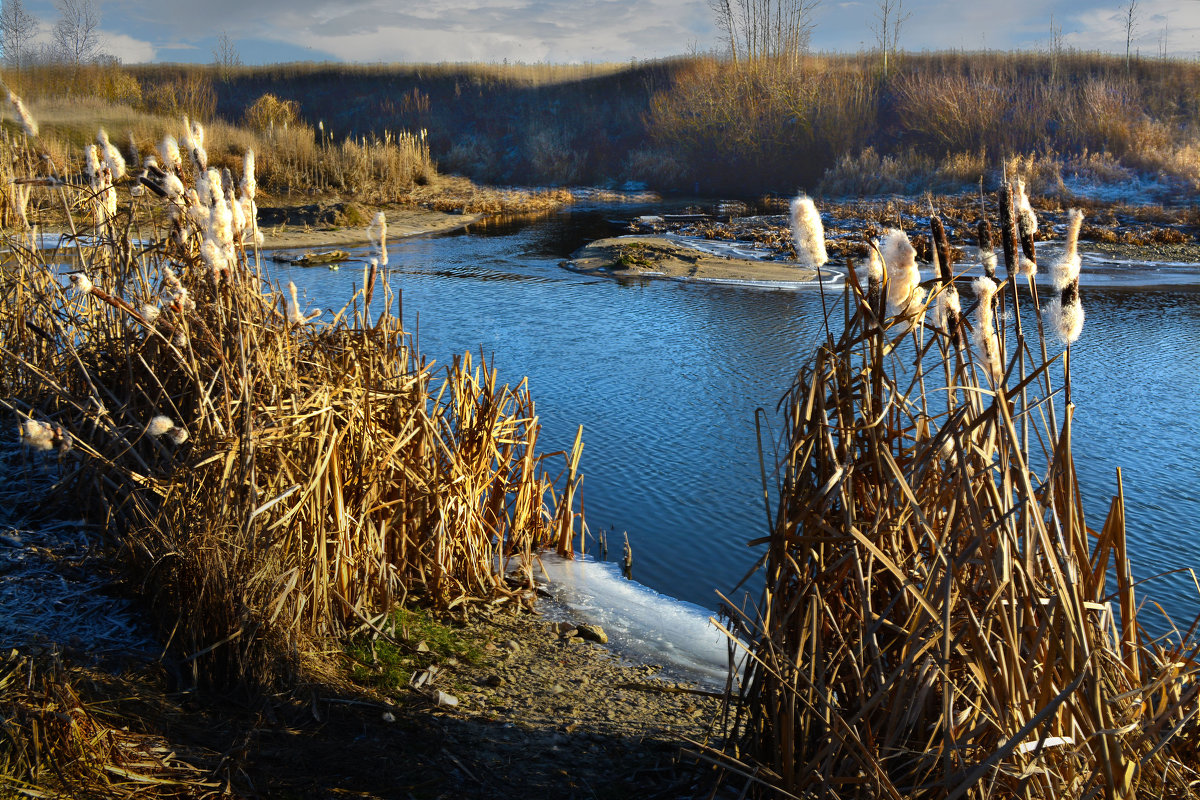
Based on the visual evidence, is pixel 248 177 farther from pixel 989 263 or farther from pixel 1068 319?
pixel 1068 319

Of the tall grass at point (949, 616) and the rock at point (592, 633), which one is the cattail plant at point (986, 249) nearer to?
the tall grass at point (949, 616)

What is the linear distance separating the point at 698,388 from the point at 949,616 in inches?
215

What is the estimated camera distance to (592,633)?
3.18m

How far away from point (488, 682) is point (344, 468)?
82cm

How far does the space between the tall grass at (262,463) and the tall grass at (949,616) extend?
4.54 ft

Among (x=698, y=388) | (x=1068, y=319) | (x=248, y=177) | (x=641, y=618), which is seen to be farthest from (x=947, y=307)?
(x=698, y=388)

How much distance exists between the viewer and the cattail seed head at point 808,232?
164 cm

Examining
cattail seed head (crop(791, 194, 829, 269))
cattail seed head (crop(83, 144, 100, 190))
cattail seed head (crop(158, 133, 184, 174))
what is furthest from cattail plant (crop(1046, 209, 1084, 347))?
cattail seed head (crop(83, 144, 100, 190))

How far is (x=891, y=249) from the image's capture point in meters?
1.60

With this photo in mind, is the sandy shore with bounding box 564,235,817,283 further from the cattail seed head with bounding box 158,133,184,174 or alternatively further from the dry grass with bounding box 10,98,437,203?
the cattail seed head with bounding box 158,133,184,174

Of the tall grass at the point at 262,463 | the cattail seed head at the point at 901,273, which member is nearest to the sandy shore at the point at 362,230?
the tall grass at the point at 262,463

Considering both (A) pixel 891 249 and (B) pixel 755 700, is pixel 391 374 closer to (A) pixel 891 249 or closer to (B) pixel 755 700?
(B) pixel 755 700

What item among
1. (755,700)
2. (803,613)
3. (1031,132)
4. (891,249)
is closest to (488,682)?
(755,700)

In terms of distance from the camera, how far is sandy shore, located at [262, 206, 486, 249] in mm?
15211
